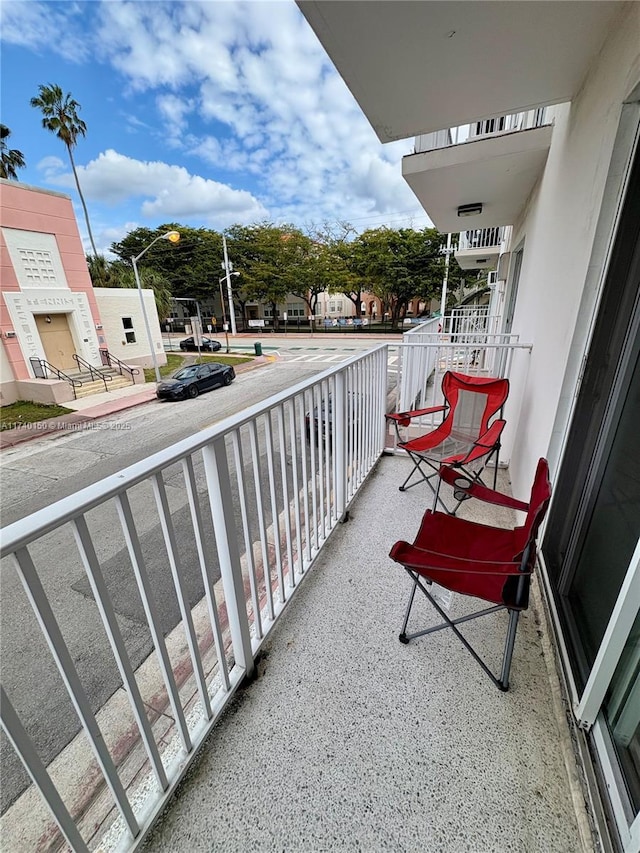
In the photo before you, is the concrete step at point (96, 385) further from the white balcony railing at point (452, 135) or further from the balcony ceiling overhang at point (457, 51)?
the balcony ceiling overhang at point (457, 51)

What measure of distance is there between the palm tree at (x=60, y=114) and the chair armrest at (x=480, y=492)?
23730 millimetres

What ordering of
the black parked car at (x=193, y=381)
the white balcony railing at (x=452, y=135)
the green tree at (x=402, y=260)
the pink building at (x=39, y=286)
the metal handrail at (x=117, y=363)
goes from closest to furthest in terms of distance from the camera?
the white balcony railing at (x=452, y=135) → the pink building at (x=39, y=286) → the black parked car at (x=193, y=381) → the metal handrail at (x=117, y=363) → the green tree at (x=402, y=260)

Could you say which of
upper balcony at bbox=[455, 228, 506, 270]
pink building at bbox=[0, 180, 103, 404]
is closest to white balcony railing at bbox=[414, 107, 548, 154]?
upper balcony at bbox=[455, 228, 506, 270]

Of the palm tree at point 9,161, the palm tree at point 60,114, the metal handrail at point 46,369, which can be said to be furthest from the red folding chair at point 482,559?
the palm tree at point 60,114

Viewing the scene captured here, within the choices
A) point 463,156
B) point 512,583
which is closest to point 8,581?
point 512,583

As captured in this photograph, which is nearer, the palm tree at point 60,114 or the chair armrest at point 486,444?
the chair armrest at point 486,444

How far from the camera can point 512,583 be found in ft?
4.24

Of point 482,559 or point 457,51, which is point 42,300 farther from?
point 482,559

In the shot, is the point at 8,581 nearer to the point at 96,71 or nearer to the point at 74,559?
the point at 74,559

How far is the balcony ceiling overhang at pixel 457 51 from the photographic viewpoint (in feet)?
4.33

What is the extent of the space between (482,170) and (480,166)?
120mm

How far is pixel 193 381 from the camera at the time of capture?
10031 mm

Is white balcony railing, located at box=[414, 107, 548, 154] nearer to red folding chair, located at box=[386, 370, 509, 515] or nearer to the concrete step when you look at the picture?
red folding chair, located at box=[386, 370, 509, 515]

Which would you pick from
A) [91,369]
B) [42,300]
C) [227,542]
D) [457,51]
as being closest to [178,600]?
[227,542]
